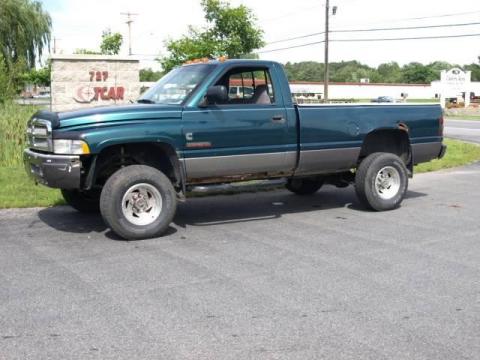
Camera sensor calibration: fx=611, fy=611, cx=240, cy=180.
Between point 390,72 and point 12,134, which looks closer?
point 12,134

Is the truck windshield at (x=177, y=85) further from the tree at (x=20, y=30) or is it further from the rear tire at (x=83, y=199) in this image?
the tree at (x=20, y=30)

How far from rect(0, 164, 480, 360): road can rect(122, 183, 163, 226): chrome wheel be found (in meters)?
0.30

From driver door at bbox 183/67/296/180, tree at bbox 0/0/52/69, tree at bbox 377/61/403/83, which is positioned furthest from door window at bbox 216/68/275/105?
tree at bbox 377/61/403/83

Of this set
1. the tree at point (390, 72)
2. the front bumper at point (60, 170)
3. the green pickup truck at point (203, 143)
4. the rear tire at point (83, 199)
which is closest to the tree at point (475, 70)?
the tree at point (390, 72)

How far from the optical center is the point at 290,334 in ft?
13.6

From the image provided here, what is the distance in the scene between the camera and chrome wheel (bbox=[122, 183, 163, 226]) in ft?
22.6

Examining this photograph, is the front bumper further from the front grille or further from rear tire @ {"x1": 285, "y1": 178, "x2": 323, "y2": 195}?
rear tire @ {"x1": 285, "y1": 178, "x2": 323, "y2": 195}

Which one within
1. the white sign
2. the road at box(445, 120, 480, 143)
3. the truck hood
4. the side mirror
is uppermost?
the white sign

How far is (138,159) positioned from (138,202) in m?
0.61

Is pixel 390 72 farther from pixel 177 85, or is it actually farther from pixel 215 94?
pixel 215 94

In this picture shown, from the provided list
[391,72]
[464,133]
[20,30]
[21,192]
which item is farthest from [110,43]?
[391,72]

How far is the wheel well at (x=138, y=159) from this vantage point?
702 cm

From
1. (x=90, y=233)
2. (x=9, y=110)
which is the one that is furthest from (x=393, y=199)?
(x=9, y=110)

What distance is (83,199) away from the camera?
8141 millimetres
